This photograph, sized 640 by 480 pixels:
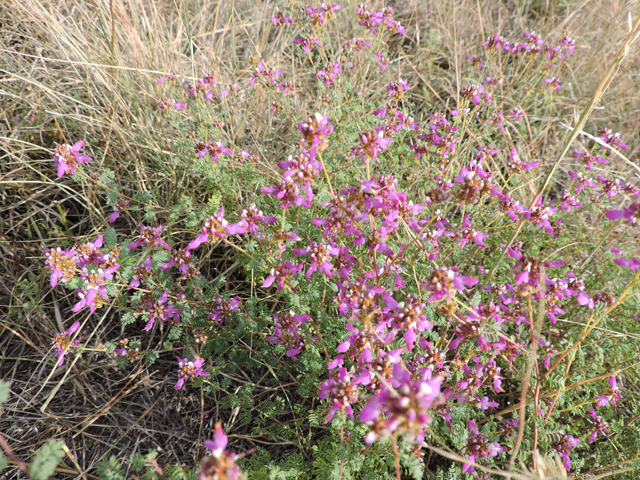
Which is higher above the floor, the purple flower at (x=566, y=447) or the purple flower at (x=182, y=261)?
the purple flower at (x=182, y=261)

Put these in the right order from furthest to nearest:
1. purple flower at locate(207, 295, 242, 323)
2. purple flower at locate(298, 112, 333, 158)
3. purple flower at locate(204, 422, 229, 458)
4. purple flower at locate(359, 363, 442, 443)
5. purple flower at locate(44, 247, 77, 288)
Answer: purple flower at locate(207, 295, 242, 323), purple flower at locate(44, 247, 77, 288), purple flower at locate(298, 112, 333, 158), purple flower at locate(204, 422, 229, 458), purple flower at locate(359, 363, 442, 443)

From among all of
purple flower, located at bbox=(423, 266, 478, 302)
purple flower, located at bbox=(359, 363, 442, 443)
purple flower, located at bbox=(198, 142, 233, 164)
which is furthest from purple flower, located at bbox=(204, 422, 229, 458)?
purple flower, located at bbox=(198, 142, 233, 164)

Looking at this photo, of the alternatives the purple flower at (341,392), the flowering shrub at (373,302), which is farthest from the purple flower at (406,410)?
the purple flower at (341,392)

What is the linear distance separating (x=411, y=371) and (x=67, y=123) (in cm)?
436

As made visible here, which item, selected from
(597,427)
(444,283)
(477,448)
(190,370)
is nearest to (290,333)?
(190,370)

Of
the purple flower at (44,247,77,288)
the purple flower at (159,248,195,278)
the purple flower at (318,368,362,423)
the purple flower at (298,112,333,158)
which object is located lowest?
the purple flower at (159,248,195,278)

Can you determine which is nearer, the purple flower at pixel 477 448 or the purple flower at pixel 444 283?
the purple flower at pixel 444 283

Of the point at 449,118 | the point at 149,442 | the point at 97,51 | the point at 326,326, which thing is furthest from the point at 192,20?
the point at 149,442

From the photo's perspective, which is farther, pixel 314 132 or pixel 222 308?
pixel 222 308

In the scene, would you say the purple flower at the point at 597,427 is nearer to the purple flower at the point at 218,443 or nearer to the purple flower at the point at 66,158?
the purple flower at the point at 218,443

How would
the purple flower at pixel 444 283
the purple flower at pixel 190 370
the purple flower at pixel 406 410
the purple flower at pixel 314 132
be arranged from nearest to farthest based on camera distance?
the purple flower at pixel 406 410
the purple flower at pixel 444 283
the purple flower at pixel 314 132
the purple flower at pixel 190 370

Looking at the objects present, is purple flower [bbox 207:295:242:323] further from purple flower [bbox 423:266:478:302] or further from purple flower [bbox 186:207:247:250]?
purple flower [bbox 423:266:478:302]

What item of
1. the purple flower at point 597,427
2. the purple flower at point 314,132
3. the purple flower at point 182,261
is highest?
the purple flower at point 314,132

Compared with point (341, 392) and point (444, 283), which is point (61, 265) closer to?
point (341, 392)
